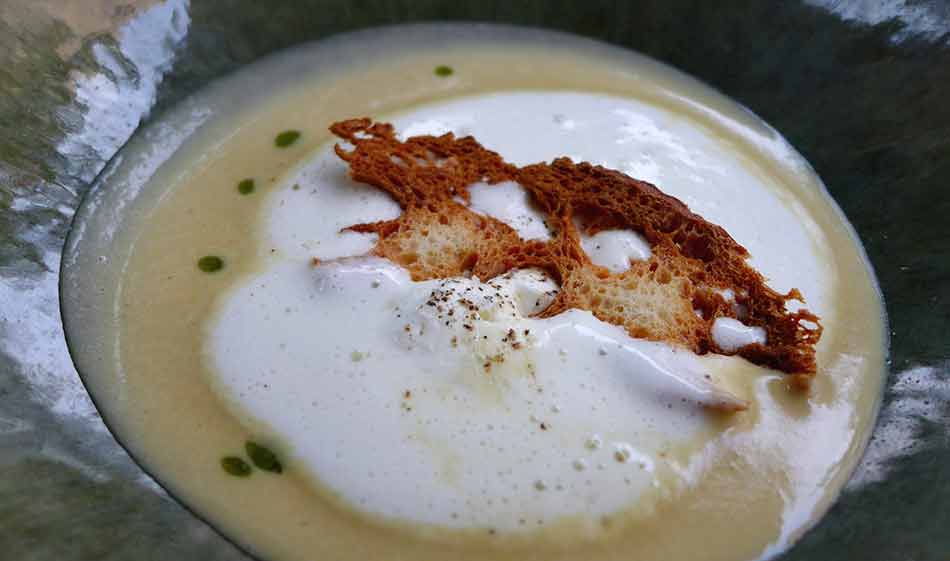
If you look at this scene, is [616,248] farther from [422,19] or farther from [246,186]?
[422,19]

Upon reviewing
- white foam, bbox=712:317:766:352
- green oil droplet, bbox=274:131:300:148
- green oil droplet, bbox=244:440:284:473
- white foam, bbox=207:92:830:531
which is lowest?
green oil droplet, bbox=244:440:284:473

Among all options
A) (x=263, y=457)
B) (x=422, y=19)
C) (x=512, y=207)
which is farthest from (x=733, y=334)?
(x=422, y=19)

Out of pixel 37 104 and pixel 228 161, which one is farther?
pixel 228 161

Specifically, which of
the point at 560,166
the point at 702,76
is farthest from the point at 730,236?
the point at 702,76

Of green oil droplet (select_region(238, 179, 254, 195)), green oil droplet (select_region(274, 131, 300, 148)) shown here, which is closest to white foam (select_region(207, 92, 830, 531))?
green oil droplet (select_region(238, 179, 254, 195))

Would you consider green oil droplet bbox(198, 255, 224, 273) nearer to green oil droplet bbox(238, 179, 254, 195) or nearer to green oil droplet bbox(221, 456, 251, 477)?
green oil droplet bbox(238, 179, 254, 195)

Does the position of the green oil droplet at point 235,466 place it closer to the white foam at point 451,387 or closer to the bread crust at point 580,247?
the white foam at point 451,387

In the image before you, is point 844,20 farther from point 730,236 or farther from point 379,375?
point 379,375

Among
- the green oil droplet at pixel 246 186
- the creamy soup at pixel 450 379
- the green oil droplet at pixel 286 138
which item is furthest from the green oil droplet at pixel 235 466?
the green oil droplet at pixel 286 138
